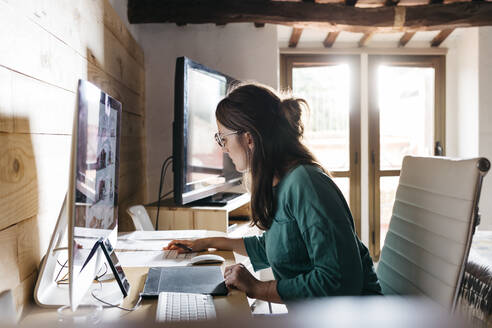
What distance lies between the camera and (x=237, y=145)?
1.41m

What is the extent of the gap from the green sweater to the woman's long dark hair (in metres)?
0.04

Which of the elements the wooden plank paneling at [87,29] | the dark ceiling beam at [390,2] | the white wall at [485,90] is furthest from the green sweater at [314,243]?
the white wall at [485,90]

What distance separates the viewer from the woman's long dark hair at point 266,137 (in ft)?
4.40

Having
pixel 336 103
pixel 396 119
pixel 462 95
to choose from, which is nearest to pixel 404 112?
pixel 396 119

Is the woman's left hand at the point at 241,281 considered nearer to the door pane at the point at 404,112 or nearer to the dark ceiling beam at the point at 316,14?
the dark ceiling beam at the point at 316,14

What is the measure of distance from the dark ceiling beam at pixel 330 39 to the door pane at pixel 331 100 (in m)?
0.22

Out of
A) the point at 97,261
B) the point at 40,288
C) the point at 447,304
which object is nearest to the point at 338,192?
the point at 447,304

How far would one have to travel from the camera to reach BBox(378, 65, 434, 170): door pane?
167 inches

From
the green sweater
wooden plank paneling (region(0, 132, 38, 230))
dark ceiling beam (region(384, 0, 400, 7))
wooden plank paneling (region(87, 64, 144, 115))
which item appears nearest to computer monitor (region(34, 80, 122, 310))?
wooden plank paneling (region(0, 132, 38, 230))

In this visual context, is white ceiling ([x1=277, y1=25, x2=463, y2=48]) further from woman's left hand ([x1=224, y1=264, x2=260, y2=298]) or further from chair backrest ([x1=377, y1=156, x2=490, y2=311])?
woman's left hand ([x1=224, y1=264, x2=260, y2=298])

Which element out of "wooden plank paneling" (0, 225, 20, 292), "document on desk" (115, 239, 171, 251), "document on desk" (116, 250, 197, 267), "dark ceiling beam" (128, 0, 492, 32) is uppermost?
"dark ceiling beam" (128, 0, 492, 32)

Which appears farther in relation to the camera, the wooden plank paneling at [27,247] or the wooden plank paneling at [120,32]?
the wooden plank paneling at [120,32]

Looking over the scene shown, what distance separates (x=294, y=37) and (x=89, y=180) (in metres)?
3.21

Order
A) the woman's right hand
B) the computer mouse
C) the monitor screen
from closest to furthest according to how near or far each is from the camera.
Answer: the monitor screen < the computer mouse < the woman's right hand
